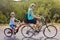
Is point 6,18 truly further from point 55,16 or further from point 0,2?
point 55,16

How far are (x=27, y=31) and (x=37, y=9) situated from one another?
5.18 meters

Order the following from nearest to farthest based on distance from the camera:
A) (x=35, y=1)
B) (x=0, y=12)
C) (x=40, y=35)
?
(x=40, y=35) → (x=0, y=12) → (x=35, y=1)

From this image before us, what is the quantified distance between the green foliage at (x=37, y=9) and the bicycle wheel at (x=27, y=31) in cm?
461

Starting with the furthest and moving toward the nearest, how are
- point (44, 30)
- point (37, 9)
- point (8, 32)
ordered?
point (37, 9)
point (8, 32)
point (44, 30)

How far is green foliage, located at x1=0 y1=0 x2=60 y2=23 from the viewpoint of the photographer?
1521 cm

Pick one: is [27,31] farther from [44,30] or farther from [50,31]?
[50,31]

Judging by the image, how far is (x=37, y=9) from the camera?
1555 cm

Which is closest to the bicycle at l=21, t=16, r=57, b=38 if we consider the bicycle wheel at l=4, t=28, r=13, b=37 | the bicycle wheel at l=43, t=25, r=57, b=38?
the bicycle wheel at l=43, t=25, r=57, b=38

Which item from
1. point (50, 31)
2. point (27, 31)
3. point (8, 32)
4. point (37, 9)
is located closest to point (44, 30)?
point (50, 31)

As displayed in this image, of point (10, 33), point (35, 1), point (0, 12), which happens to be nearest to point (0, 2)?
point (0, 12)

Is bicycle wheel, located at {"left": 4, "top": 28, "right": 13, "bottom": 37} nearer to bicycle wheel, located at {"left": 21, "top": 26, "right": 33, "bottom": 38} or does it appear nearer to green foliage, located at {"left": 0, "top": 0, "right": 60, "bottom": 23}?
bicycle wheel, located at {"left": 21, "top": 26, "right": 33, "bottom": 38}

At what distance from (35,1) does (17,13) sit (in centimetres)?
156

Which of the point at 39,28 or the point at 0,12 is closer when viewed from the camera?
the point at 39,28

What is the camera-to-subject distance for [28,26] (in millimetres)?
10344
